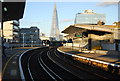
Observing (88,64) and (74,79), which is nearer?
(74,79)

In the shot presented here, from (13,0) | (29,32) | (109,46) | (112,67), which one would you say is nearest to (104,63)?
(112,67)

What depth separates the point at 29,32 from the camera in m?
165

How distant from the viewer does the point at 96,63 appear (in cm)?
2728

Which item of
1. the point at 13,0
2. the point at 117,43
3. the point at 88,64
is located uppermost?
the point at 13,0

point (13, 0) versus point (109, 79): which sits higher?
point (13, 0)

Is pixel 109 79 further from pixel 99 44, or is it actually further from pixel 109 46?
pixel 99 44

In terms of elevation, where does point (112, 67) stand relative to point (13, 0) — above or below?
below

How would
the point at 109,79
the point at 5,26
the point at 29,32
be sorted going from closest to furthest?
the point at 109,79 < the point at 5,26 < the point at 29,32

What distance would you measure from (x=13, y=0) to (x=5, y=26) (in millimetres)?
91310

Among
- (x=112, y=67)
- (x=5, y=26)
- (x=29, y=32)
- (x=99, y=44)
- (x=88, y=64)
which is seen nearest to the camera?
(x=112, y=67)

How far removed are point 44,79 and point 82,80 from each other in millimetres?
3982

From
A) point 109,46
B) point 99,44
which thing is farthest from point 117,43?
point 99,44

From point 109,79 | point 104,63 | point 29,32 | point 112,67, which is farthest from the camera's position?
point 29,32

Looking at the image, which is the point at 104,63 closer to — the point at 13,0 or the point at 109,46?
the point at 13,0
